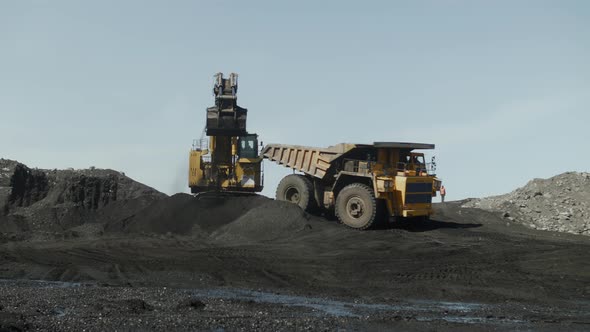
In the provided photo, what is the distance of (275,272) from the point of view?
49.8 feet

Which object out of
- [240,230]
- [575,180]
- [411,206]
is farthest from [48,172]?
[575,180]

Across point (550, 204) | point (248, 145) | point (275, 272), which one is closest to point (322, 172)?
point (248, 145)

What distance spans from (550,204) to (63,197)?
19.2 meters

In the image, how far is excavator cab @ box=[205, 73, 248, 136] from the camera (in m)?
26.1

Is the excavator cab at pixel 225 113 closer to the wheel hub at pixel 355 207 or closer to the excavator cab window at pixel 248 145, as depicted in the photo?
the excavator cab window at pixel 248 145

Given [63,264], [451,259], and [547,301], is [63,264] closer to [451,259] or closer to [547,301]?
[451,259]

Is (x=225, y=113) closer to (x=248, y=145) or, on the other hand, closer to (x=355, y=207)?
(x=248, y=145)

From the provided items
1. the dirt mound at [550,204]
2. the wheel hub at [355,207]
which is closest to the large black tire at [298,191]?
the wheel hub at [355,207]

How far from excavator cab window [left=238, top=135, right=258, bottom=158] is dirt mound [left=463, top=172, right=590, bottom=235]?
31.8 feet

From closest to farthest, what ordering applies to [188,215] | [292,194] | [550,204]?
[188,215] < [292,194] < [550,204]

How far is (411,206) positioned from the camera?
21.4 m

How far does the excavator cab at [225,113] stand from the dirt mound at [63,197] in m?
4.26

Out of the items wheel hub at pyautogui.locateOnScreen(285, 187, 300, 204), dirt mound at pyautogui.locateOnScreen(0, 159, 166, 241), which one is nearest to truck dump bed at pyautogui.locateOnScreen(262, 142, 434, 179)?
wheel hub at pyautogui.locateOnScreen(285, 187, 300, 204)

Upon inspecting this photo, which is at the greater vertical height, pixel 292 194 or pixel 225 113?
pixel 225 113
